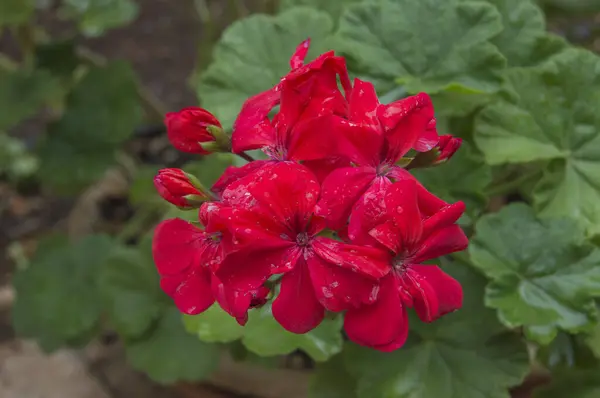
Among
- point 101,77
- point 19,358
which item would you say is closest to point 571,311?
point 101,77

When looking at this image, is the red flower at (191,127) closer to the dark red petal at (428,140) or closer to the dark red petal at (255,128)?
the dark red petal at (255,128)

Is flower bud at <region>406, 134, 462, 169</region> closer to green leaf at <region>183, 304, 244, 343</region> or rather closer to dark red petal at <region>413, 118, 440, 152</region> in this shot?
dark red petal at <region>413, 118, 440, 152</region>

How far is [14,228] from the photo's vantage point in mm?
1559

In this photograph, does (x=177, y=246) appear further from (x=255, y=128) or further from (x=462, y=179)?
(x=462, y=179)

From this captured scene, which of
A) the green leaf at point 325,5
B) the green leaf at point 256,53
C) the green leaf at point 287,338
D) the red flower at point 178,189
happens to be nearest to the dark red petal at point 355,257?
the red flower at point 178,189

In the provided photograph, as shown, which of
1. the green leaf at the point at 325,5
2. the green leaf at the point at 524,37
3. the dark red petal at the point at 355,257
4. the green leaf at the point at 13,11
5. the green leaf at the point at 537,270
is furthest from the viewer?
the green leaf at the point at 13,11

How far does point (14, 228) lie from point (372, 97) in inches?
50.7

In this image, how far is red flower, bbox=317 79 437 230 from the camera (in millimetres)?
442

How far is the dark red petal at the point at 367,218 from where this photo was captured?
1.43ft

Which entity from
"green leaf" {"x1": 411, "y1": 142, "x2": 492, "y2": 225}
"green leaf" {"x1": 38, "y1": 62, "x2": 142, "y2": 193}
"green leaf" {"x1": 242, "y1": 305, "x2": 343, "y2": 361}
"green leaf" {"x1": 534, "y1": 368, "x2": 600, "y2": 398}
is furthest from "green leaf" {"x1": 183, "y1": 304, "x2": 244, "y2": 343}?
"green leaf" {"x1": 38, "y1": 62, "x2": 142, "y2": 193}

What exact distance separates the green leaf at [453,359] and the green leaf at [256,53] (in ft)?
0.91

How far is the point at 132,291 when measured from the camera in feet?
3.03

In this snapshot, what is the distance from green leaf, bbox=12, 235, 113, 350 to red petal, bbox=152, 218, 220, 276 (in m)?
0.60

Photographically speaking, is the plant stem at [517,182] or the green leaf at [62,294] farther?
the green leaf at [62,294]
